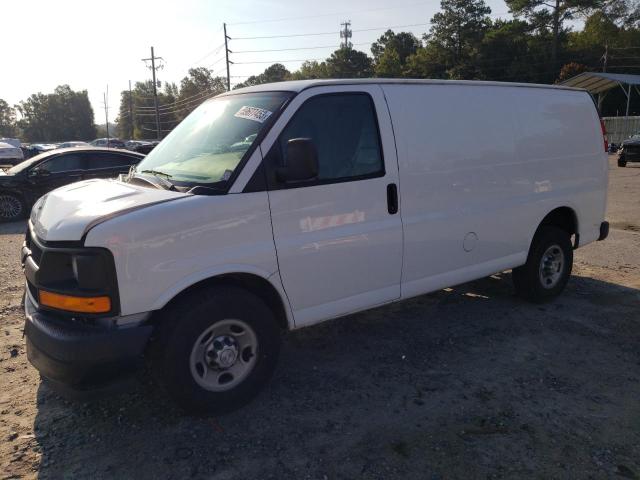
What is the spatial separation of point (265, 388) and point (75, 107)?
450ft

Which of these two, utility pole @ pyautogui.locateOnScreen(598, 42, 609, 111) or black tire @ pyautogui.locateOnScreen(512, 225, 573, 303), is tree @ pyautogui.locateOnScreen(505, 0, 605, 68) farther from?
black tire @ pyautogui.locateOnScreen(512, 225, 573, 303)

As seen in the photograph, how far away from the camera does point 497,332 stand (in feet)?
15.4

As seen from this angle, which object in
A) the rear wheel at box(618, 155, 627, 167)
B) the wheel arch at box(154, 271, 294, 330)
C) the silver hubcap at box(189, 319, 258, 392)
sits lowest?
the silver hubcap at box(189, 319, 258, 392)

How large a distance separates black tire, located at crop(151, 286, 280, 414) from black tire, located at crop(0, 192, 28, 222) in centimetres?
999

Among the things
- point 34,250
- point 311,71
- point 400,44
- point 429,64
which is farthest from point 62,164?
point 311,71

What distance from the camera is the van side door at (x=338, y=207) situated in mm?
3369

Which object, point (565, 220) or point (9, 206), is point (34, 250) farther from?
point (9, 206)

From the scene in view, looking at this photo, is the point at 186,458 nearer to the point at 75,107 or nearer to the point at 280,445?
the point at 280,445

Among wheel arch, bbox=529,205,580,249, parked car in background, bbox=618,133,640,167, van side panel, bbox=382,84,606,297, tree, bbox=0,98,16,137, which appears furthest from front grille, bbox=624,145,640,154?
tree, bbox=0,98,16,137

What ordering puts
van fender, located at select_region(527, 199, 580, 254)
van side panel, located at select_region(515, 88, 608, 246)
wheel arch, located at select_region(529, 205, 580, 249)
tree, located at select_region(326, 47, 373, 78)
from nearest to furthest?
van side panel, located at select_region(515, 88, 608, 246) < van fender, located at select_region(527, 199, 580, 254) < wheel arch, located at select_region(529, 205, 580, 249) < tree, located at select_region(326, 47, 373, 78)

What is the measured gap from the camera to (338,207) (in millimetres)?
3551

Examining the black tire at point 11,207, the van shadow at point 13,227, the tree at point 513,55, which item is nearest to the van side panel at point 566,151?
the van shadow at point 13,227

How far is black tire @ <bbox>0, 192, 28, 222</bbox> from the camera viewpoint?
11.1 meters

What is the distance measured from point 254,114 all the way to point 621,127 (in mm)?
38334
